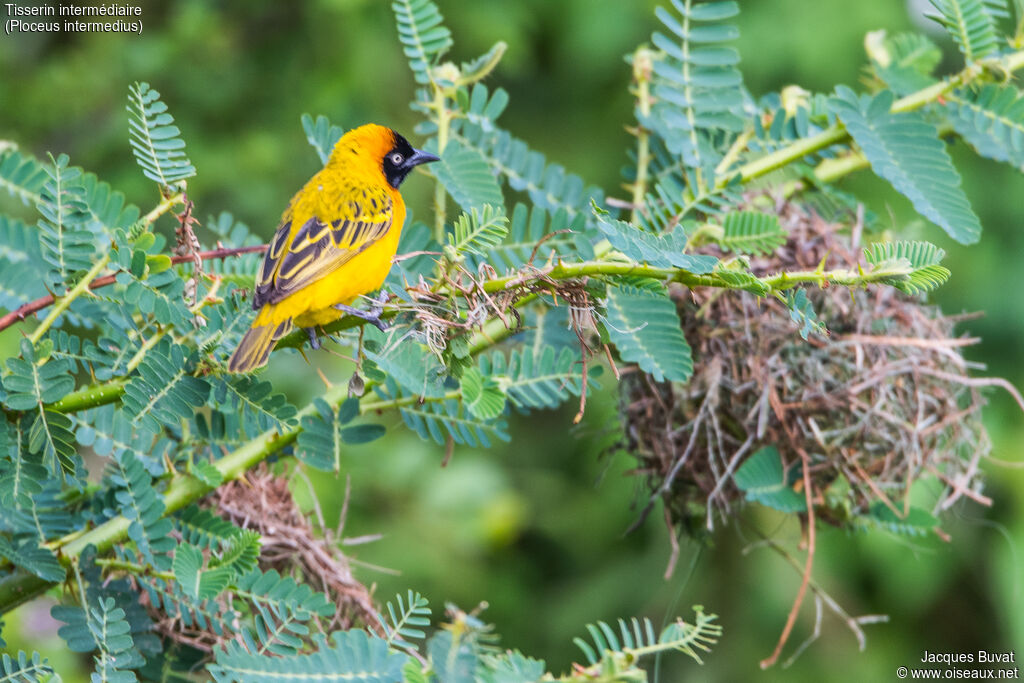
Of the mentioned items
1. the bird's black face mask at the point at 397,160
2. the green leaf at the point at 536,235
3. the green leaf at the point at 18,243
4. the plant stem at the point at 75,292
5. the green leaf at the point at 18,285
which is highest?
the bird's black face mask at the point at 397,160

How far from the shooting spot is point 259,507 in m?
2.26

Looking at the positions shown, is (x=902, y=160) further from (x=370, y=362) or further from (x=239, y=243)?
(x=239, y=243)

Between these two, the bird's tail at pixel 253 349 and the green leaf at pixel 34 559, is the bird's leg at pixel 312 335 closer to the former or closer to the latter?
the bird's tail at pixel 253 349

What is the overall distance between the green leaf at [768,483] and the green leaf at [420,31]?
119cm

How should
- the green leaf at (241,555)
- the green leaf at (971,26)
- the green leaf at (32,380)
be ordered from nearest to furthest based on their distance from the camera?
the green leaf at (32,380)
the green leaf at (241,555)
the green leaf at (971,26)

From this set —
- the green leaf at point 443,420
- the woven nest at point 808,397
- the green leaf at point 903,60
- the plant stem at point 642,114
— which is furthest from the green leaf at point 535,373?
the green leaf at point 903,60

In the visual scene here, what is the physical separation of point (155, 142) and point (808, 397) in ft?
5.18

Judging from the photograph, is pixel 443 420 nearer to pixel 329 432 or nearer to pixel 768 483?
pixel 329 432

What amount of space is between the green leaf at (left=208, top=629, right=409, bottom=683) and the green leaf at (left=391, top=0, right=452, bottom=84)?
55.7 inches

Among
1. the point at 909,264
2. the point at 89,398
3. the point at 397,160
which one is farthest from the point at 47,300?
the point at 909,264

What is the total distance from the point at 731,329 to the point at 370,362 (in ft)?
3.33

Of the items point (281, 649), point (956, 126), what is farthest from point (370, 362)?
point (956, 126)

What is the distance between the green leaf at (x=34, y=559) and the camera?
1668 millimetres

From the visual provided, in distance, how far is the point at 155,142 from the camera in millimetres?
1782
